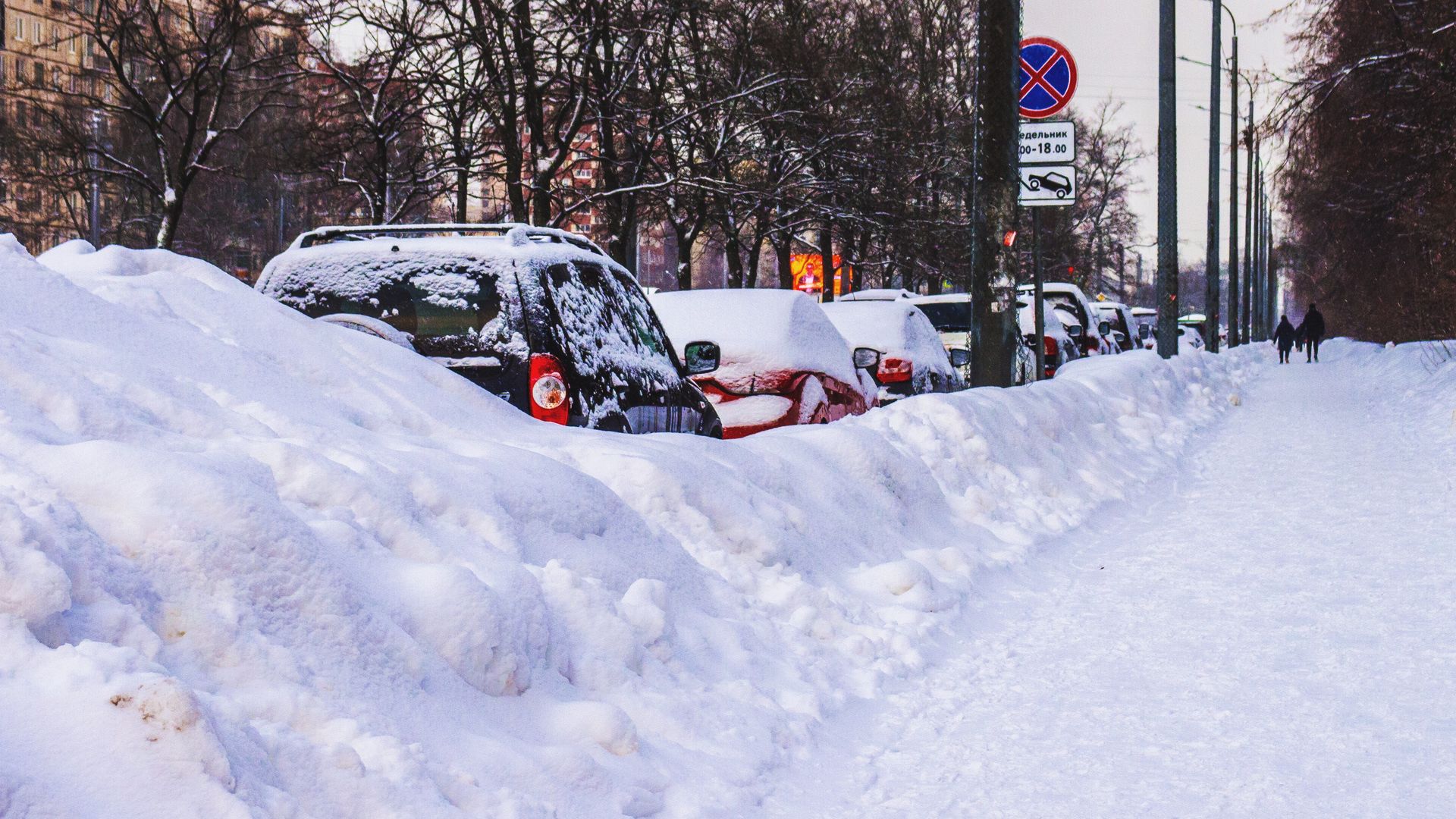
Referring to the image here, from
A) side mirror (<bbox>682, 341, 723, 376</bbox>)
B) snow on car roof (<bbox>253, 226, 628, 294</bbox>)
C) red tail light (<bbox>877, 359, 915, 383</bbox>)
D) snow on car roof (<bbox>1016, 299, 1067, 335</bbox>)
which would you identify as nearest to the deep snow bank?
snow on car roof (<bbox>253, 226, 628, 294</bbox>)

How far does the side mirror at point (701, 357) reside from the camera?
309 inches

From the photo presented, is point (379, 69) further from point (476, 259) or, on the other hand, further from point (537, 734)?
point (537, 734)

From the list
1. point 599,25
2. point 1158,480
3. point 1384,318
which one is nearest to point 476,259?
point 1158,480

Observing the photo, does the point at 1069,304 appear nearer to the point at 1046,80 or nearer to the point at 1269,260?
the point at 1046,80

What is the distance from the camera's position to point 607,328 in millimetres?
7086

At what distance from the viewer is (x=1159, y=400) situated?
18.0 metres

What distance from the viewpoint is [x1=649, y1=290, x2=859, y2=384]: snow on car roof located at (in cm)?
984

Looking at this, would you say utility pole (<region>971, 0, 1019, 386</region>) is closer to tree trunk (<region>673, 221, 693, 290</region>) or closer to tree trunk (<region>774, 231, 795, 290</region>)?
tree trunk (<region>673, 221, 693, 290</region>)

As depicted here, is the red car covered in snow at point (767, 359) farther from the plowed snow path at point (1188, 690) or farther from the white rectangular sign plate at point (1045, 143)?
the white rectangular sign plate at point (1045, 143)

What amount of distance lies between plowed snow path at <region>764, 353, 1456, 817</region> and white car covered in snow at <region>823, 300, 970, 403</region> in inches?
186

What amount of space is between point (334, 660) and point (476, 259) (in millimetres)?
3396

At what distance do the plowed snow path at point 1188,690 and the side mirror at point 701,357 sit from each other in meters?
1.86

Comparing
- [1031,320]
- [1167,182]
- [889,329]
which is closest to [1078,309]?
[1167,182]

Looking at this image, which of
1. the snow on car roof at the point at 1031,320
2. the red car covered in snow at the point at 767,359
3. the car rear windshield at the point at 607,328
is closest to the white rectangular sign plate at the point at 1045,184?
the red car covered in snow at the point at 767,359
